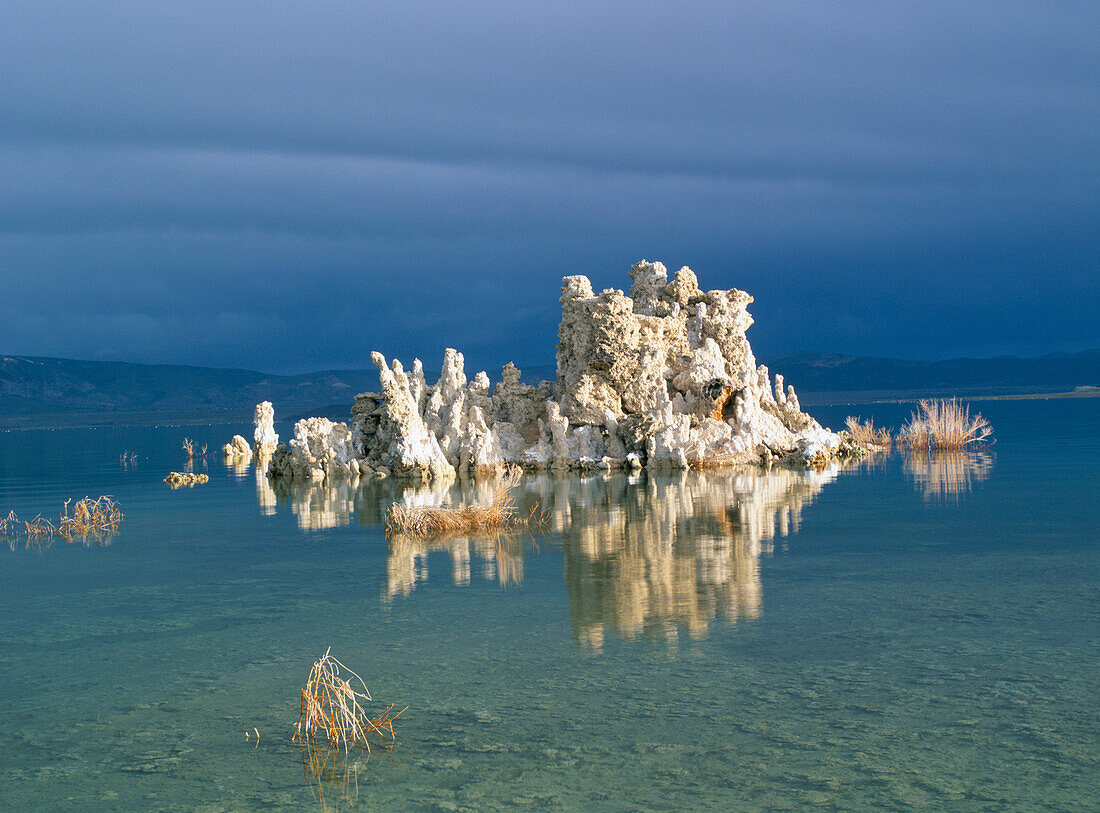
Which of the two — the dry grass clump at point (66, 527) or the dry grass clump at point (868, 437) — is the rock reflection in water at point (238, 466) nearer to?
the dry grass clump at point (66, 527)

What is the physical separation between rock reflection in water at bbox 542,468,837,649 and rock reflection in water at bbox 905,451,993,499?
6.90ft

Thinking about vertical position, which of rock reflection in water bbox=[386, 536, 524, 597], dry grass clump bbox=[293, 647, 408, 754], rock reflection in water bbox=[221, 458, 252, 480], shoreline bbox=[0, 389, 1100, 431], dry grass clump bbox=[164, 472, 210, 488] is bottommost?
dry grass clump bbox=[293, 647, 408, 754]

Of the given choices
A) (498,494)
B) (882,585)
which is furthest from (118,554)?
(882,585)

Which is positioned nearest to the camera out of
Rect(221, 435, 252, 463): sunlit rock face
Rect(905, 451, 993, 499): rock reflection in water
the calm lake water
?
the calm lake water

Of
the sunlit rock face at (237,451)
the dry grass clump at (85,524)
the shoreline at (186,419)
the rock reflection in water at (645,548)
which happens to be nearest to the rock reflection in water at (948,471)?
the rock reflection in water at (645,548)

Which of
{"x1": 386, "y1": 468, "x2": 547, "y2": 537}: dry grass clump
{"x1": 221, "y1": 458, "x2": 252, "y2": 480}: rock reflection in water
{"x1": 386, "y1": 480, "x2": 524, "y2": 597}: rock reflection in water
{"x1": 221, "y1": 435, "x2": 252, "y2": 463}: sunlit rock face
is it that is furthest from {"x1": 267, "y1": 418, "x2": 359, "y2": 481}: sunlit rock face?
{"x1": 386, "y1": 480, "x2": 524, "y2": 597}: rock reflection in water

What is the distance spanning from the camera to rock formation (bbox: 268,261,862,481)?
2619cm

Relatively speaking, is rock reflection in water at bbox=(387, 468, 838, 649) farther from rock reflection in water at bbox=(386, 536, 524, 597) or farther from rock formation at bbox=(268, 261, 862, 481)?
rock formation at bbox=(268, 261, 862, 481)

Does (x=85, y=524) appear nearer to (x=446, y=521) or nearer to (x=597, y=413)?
(x=446, y=521)

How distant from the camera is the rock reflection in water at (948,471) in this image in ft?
65.3

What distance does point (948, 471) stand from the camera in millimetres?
24031

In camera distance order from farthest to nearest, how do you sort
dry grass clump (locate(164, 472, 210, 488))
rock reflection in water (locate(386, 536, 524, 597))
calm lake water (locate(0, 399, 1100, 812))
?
1. dry grass clump (locate(164, 472, 210, 488))
2. rock reflection in water (locate(386, 536, 524, 597))
3. calm lake water (locate(0, 399, 1100, 812))

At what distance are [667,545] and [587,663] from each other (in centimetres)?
541

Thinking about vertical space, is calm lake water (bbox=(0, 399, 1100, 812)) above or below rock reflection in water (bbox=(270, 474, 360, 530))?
below
